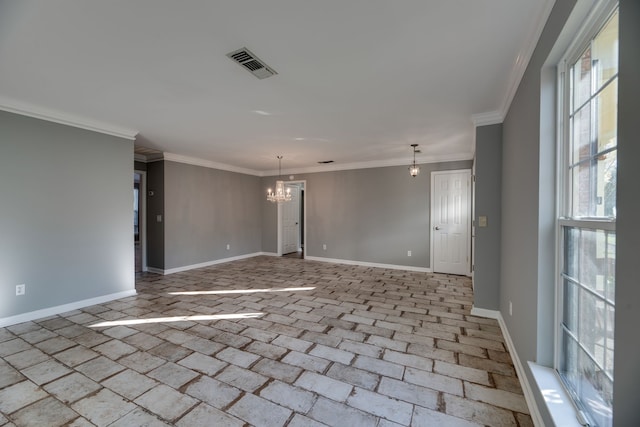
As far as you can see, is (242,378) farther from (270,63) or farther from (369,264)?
(369,264)

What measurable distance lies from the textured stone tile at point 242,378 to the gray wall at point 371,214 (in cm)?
469

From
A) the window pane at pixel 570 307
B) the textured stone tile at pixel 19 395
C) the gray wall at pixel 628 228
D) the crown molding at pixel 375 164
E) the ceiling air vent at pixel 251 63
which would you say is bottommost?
the textured stone tile at pixel 19 395

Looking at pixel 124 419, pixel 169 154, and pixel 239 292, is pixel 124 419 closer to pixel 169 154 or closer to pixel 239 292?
pixel 239 292

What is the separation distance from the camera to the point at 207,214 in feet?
21.7

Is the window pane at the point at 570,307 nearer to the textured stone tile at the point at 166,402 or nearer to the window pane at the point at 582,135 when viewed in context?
the window pane at the point at 582,135

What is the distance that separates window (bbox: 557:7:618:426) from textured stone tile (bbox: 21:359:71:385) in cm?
361

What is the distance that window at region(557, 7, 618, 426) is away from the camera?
1138 millimetres

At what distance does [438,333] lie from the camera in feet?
9.77

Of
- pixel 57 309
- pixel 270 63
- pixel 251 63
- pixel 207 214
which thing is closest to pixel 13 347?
pixel 57 309

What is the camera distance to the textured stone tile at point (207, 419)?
171 centimetres

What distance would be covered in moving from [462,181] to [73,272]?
22.5ft

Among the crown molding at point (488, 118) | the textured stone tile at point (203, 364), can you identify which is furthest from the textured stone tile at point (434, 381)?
the crown molding at point (488, 118)

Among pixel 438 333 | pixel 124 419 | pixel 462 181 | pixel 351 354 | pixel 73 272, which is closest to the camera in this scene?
pixel 124 419

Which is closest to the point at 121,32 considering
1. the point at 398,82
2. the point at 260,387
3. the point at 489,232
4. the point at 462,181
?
the point at 398,82
